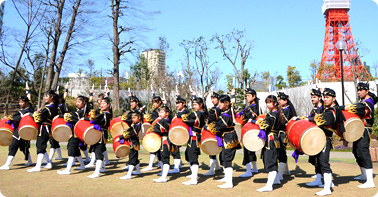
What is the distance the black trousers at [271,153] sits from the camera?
6.06 metres

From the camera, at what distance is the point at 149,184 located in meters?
6.65

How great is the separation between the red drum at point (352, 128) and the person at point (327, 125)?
17 centimetres

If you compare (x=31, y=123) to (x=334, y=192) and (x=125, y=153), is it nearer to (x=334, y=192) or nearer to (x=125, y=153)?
(x=125, y=153)

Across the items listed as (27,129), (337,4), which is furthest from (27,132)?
(337,4)

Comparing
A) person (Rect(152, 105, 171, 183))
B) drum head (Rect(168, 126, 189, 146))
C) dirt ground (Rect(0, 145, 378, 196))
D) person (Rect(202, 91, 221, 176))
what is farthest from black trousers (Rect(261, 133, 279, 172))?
person (Rect(152, 105, 171, 183))

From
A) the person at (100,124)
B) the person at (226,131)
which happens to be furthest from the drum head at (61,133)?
the person at (226,131)

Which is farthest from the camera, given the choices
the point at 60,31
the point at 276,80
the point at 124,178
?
the point at 276,80

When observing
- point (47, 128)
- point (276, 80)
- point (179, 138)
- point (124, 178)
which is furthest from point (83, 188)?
point (276, 80)

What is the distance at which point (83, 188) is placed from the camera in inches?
243

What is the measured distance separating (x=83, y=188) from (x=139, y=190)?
1.08 meters

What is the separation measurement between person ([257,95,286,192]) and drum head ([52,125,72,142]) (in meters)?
4.53

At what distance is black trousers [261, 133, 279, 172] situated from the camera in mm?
6061

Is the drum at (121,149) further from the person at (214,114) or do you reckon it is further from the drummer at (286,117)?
the drummer at (286,117)

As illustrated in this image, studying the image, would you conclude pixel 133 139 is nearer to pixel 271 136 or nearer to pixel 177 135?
pixel 177 135
